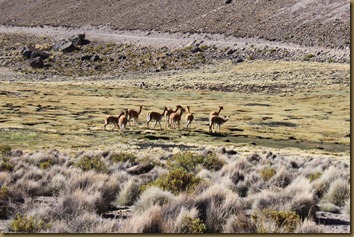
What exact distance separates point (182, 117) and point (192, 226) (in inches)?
1171

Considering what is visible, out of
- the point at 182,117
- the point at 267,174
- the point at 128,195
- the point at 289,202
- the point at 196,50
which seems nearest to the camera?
the point at 289,202

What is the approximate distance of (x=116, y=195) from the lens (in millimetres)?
11305

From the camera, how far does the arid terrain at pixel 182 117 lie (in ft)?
31.0

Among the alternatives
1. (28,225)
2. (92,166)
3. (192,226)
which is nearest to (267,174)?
(92,166)

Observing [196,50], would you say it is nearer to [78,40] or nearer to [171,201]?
[78,40]

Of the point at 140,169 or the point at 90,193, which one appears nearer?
the point at 90,193

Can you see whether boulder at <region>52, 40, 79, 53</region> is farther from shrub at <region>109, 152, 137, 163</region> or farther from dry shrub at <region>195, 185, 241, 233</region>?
dry shrub at <region>195, 185, 241, 233</region>

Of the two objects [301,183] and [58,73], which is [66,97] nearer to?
[58,73]

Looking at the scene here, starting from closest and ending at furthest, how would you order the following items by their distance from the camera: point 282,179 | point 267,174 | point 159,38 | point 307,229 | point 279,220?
point 307,229 → point 279,220 → point 282,179 → point 267,174 → point 159,38

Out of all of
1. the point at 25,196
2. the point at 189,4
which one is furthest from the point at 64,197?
the point at 189,4

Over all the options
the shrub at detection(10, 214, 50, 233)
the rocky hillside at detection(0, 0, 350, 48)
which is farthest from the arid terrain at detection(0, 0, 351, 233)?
the rocky hillside at detection(0, 0, 350, 48)

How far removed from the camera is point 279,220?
8.30 meters

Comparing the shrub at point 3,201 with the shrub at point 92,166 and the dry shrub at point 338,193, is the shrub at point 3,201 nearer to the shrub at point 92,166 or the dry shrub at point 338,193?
the shrub at point 92,166

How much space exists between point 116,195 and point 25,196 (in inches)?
83.5
